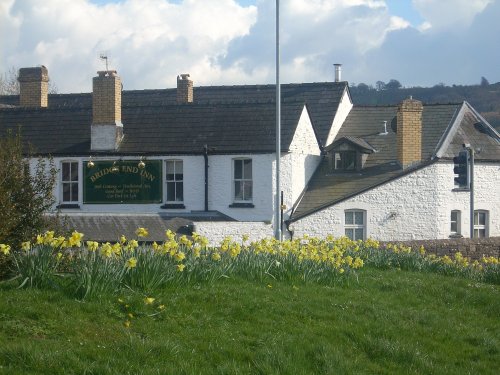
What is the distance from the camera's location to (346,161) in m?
39.8

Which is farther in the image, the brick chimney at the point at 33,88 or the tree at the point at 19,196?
the brick chimney at the point at 33,88

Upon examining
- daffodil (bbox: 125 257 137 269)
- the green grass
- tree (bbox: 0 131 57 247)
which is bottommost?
the green grass

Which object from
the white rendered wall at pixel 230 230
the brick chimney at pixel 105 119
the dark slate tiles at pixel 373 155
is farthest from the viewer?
the dark slate tiles at pixel 373 155

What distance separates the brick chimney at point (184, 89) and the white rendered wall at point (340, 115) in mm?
7114

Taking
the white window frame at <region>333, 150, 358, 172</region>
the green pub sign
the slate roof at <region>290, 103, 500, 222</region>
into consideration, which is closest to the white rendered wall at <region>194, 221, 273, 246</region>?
the slate roof at <region>290, 103, 500, 222</region>

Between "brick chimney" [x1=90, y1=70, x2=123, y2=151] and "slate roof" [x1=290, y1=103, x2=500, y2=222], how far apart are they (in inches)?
310

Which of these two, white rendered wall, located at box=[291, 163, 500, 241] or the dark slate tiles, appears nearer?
white rendered wall, located at box=[291, 163, 500, 241]

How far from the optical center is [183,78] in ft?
149

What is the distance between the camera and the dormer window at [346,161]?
3972 cm

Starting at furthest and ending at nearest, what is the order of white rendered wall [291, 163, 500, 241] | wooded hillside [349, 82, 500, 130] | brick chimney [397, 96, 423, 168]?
wooded hillside [349, 82, 500, 130] < brick chimney [397, 96, 423, 168] < white rendered wall [291, 163, 500, 241]

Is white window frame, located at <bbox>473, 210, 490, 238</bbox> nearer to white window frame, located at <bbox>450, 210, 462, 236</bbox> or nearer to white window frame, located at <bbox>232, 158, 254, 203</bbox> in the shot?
white window frame, located at <bbox>450, 210, 462, 236</bbox>

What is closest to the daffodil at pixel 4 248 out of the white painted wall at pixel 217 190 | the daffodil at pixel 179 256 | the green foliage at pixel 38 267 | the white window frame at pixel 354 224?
the green foliage at pixel 38 267

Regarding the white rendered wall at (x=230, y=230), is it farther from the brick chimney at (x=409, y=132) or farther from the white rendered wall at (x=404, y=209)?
the brick chimney at (x=409, y=132)

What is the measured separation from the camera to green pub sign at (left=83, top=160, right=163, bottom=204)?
120 ft
